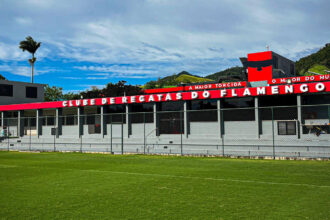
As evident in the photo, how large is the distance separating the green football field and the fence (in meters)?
4.80


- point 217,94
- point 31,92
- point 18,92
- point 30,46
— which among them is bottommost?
point 217,94

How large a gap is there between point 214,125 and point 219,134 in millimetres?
1829

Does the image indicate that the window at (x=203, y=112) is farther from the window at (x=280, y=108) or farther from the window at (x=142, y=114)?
the window at (x=142, y=114)

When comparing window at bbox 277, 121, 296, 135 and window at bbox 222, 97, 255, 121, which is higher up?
window at bbox 222, 97, 255, 121

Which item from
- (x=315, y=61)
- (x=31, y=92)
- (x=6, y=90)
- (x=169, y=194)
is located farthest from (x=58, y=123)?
(x=315, y=61)

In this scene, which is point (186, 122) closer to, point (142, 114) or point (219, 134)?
point (219, 134)

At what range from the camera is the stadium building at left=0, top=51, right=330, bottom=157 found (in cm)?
1772

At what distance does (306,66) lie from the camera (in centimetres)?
17900

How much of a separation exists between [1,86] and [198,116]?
35632mm

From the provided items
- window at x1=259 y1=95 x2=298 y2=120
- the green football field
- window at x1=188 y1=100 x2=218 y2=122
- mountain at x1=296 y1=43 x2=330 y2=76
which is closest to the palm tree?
window at x1=188 y1=100 x2=218 y2=122

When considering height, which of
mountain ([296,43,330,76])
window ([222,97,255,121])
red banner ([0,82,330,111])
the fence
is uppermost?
mountain ([296,43,330,76])

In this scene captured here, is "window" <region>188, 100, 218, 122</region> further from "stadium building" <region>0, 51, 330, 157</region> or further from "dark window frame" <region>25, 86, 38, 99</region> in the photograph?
"dark window frame" <region>25, 86, 38, 99</region>

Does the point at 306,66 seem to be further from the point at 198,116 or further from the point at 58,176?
the point at 58,176

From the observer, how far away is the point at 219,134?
78.5 ft
